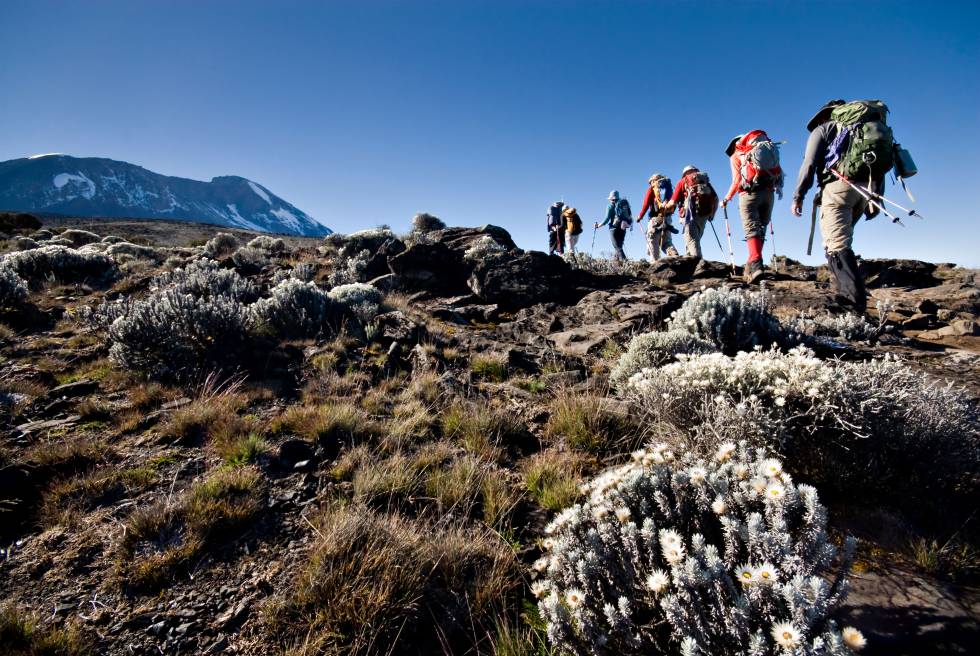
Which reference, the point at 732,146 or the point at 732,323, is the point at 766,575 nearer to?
the point at 732,323

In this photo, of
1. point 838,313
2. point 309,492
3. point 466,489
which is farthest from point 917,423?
point 838,313

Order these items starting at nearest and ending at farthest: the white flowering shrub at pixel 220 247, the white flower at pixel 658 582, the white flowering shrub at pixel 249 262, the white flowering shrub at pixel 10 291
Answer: the white flower at pixel 658 582 < the white flowering shrub at pixel 10 291 < the white flowering shrub at pixel 249 262 < the white flowering shrub at pixel 220 247

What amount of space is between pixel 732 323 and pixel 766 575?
4.43 m

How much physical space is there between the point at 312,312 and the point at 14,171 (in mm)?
303421

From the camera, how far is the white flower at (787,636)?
1.22 metres

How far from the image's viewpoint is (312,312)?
273 inches

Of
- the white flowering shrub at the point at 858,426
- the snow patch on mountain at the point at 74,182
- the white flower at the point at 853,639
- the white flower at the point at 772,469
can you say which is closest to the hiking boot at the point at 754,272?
the white flowering shrub at the point at 858,426

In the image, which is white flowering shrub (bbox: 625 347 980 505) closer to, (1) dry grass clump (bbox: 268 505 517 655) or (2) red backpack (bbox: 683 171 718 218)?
(1) dry grass clump (bbox: 268 505 517 655)

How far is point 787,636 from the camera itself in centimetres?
124

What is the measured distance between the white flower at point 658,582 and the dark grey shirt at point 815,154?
7.57 metres

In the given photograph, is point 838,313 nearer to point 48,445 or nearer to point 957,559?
point 957,559

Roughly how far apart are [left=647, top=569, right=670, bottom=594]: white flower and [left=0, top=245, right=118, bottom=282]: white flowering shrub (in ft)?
48.7

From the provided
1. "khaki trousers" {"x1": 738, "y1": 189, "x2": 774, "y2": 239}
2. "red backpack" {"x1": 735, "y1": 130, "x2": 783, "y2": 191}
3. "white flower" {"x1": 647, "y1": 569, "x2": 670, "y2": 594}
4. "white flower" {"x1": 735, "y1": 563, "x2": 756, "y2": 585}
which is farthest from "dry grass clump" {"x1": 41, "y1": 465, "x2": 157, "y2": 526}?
"red backpack" {"x1": 735, "y1": 130, "x2": 783, "y2": 191}

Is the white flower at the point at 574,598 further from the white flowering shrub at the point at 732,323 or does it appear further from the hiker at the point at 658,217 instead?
the hiker at the point at 658,217
